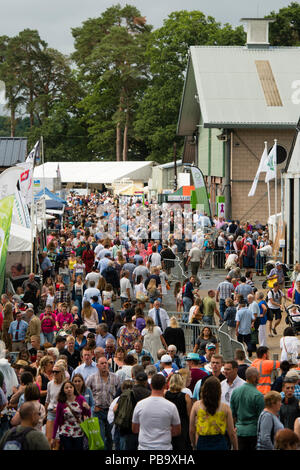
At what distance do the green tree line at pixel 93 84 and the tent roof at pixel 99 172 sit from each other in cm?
262

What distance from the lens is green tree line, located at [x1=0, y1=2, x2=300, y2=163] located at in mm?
82375

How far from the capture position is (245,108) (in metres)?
36.7

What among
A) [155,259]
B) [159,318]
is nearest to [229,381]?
[159,318]

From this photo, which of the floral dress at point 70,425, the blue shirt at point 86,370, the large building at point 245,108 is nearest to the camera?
the floral dress at point 70,425

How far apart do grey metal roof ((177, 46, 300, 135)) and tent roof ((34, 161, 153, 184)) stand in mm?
27206

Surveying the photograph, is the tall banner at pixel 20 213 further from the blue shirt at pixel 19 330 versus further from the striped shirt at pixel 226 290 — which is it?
the blue shirt at pixel 19 330

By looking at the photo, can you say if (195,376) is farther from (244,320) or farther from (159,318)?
(244,320)

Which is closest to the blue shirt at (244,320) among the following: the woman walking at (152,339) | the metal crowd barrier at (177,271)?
the woman walking at (152,339)

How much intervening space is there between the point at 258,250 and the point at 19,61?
69735mm

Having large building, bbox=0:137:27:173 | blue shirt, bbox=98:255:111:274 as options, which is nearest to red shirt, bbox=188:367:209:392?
blue shirt, bbox=98:255:111:274

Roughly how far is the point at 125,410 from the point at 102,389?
129 centimetres

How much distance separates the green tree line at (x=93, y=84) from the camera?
82375 millimetres
